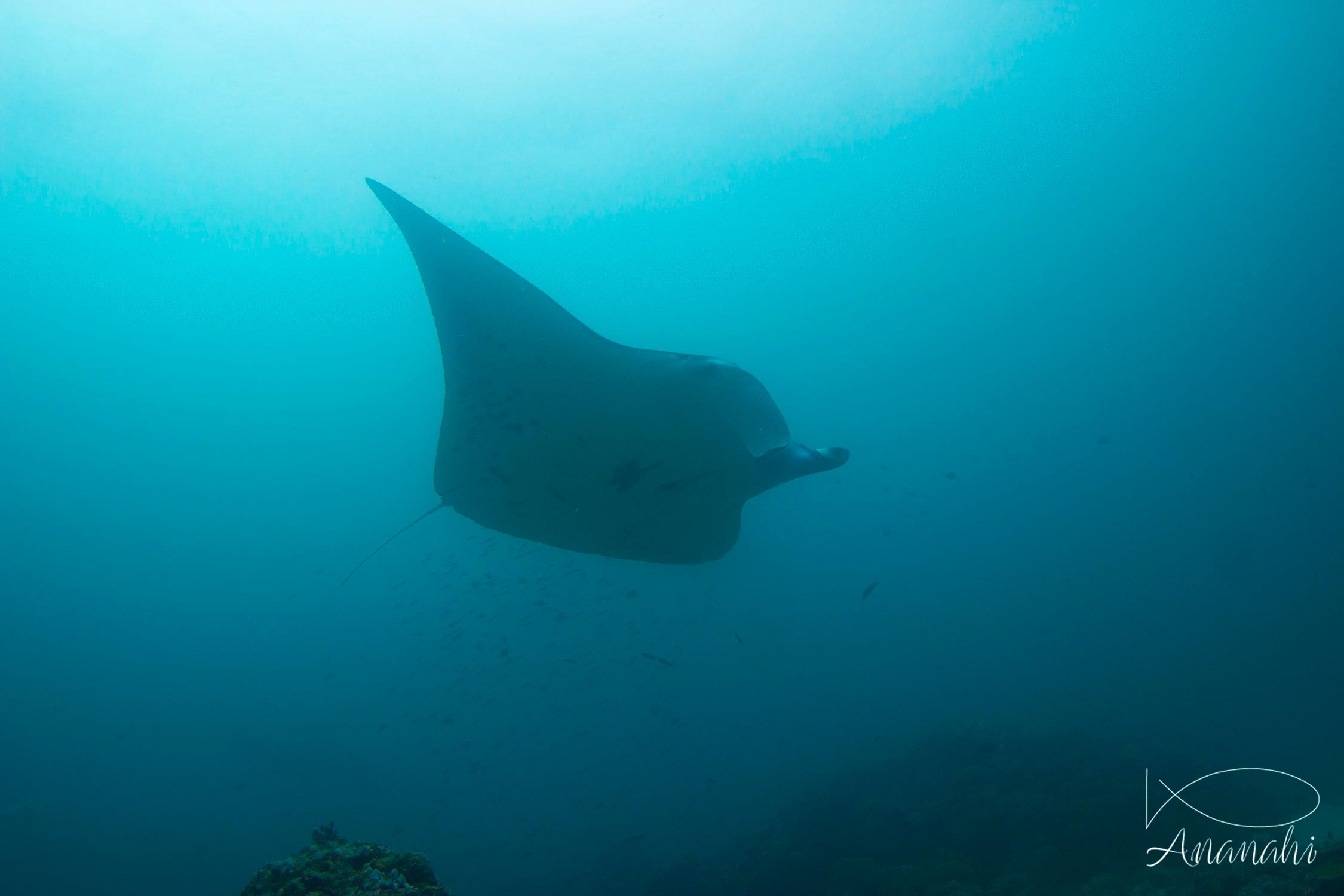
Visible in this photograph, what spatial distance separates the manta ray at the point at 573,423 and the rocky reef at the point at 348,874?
1.96 metres

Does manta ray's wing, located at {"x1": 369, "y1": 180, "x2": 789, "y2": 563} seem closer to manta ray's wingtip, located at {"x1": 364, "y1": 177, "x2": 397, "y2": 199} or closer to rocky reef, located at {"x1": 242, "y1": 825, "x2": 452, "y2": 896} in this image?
manta ray's wingtip, located at {"x1": 364, "y1": 177, "x2": 397, "y2": 199}

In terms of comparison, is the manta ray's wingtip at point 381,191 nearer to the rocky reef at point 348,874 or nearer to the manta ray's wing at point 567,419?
the manta ray's wing at point 567,419

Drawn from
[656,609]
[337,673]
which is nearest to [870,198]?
[656,609]

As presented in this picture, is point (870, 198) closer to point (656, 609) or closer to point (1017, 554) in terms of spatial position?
point (656, 609)

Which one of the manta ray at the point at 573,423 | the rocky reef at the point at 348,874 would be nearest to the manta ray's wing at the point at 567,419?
the manta ray at the point at 573,423

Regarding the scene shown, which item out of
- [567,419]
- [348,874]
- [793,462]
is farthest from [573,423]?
[348,874]

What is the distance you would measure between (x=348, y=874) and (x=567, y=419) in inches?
96.9

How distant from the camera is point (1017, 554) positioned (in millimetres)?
32812

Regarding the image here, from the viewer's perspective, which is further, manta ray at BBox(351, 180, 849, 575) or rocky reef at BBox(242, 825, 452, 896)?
manta ray at BBox(351, 180, 849, 575)

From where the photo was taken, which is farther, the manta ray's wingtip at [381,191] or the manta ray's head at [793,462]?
the manta ray's head at [793,462]

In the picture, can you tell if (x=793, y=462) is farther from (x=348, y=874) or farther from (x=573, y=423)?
(x=348, y=874)

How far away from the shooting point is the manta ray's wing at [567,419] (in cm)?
321

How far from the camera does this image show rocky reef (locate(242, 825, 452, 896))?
211 cm

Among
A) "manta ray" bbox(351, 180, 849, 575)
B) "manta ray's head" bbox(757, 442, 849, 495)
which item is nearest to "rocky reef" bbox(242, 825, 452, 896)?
"manta ray" bbox(351, 180, 849, 575)
